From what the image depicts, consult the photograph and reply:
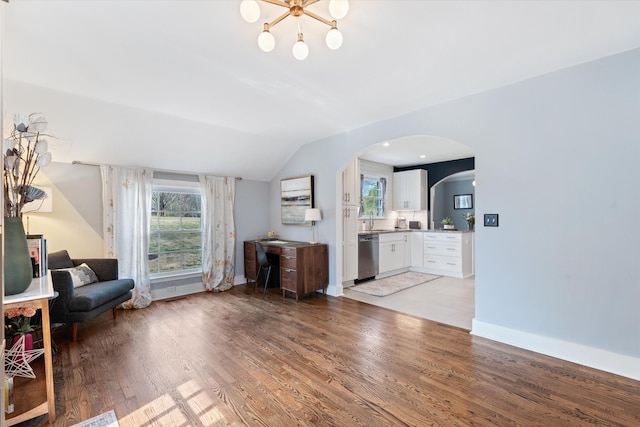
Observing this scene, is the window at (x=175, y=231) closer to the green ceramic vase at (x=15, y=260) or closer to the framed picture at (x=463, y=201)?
the green ceramic vase at (x=15, y=260)

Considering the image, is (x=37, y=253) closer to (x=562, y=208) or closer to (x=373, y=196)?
(x=562, y=208)

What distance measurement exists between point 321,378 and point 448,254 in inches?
172

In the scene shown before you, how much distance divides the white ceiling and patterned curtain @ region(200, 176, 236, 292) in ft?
5.01

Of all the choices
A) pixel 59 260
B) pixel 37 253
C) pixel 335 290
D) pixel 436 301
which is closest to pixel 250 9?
pixel 37 253

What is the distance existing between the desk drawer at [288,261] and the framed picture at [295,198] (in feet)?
2.49

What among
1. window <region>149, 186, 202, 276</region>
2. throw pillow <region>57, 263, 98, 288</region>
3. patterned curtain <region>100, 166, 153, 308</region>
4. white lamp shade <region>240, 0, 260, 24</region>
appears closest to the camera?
white lamp shade <region>240, 0, 260, 24</region>

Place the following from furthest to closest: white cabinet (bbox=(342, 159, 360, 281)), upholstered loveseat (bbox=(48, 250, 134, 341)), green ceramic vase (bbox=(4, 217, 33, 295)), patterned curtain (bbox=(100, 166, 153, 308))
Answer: white cabinet (bbox=(342, 159, 360, 281))
patterned curtain (bbox=(100, 166, 153, 308))
upholstered loveseat (bbox=(48, 250, 134, 341))
green ceramic vase (bbox=(4, 217, 33, 295))

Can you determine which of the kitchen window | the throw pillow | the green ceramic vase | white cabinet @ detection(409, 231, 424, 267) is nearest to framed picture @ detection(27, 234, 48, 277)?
the green ceramic vase

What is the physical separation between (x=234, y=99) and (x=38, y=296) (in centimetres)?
234

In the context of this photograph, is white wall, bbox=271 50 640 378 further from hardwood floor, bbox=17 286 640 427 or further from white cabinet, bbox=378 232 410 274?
white cabinet, bbox=378 232 410 274

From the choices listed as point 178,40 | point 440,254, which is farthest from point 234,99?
point 440,254

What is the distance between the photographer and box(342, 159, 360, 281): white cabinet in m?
4.82

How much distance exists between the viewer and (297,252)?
4.19m

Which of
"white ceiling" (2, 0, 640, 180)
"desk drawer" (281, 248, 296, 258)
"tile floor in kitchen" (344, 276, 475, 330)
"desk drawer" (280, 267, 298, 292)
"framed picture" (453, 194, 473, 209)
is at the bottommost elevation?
"tile floor in kitchen" (344, 276, 475, 330)
